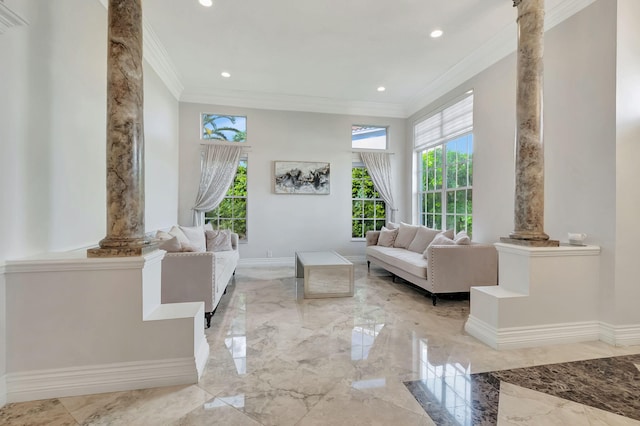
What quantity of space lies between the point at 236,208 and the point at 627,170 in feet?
17.6

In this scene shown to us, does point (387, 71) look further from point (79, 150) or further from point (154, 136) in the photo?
point (79, 150)

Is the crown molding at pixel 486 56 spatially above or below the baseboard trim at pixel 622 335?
above

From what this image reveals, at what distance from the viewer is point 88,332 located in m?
1.86

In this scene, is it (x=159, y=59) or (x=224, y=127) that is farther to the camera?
(x=224, y=127)

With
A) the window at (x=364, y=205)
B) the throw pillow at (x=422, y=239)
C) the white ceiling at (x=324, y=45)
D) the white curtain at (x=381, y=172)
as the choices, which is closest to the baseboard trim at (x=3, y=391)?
the white ceiling at (x=324, y=45)

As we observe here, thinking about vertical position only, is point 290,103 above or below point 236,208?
above

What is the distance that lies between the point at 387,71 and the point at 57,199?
173 inches

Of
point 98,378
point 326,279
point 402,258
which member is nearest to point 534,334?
point 402,258

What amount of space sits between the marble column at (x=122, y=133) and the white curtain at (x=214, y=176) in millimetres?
3519

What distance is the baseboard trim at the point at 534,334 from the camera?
2441mm

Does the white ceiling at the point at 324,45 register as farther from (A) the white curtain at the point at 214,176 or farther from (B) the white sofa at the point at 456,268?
(B) the white sofa at the point at 456,268

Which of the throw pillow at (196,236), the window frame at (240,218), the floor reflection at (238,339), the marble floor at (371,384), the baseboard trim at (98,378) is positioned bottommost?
the floor reflection at (238,339)

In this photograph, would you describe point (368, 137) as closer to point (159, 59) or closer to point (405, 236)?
point (405, 236)

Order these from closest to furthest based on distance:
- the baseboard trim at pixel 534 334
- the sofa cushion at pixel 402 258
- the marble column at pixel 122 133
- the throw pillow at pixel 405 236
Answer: the marble column at pixel 122 133, the baseboard trim at pixel 534 334, the sofa cushion at pixel 402 258, the throw pillow at pixel 405 236
